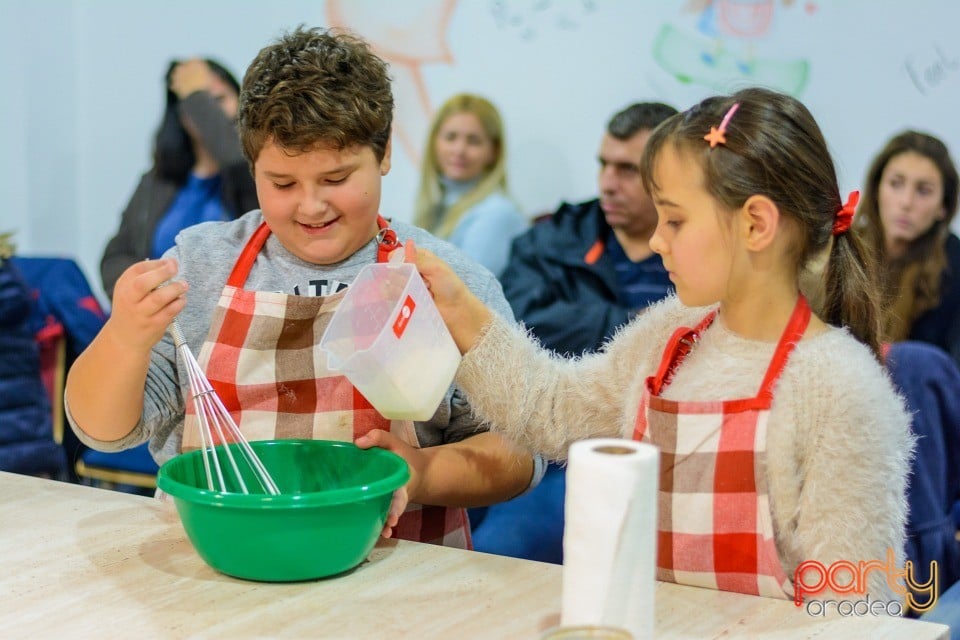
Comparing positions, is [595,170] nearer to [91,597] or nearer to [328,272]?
[328,272]

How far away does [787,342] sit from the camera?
1.25 m

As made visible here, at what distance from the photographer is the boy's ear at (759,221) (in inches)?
48.9

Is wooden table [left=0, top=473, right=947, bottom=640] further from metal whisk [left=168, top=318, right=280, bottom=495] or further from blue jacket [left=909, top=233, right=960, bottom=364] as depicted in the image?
blue jacket [left=909, top=233, right=960, bottom=364]

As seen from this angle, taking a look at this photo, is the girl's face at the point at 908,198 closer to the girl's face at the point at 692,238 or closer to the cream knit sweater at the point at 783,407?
the cream knit sweater at the point at 783,407

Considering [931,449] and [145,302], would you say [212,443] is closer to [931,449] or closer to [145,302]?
[145,302]

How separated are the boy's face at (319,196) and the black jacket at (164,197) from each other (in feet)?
7.28

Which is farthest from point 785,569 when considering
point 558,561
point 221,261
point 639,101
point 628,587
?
point 639,101

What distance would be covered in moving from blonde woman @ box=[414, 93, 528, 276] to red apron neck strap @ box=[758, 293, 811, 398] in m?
2.09

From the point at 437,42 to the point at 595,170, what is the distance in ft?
2.39

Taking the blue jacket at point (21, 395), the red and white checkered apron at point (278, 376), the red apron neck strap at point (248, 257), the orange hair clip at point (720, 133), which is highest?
the orange hair clip at point (720, 133)

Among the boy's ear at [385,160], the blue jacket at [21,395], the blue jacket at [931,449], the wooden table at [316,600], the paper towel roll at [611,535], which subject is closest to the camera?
the paper towel roll at [611,535]

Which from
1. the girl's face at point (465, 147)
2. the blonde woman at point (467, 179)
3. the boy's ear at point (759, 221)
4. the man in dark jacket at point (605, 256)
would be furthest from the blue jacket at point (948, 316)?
the boy's ear at point (759, 221)

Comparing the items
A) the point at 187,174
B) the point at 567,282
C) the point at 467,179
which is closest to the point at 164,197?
the point at 187,174

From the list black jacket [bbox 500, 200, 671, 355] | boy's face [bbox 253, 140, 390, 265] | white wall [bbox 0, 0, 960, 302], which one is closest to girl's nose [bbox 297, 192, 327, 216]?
boy's face [bbox 253, 140, 390, 265]
